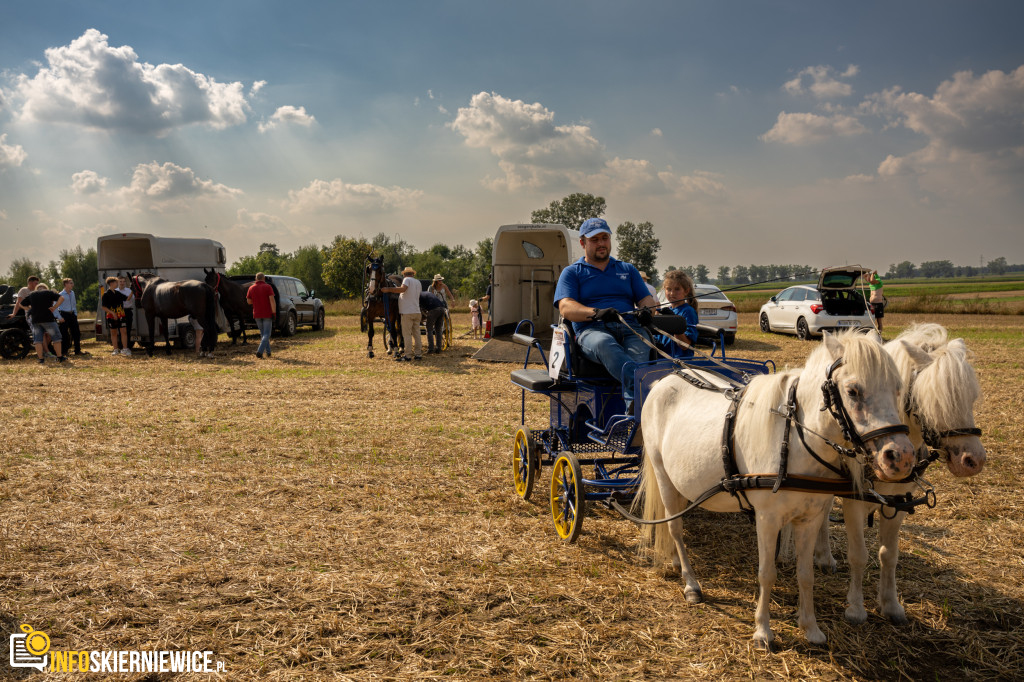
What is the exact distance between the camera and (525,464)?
17.4ft

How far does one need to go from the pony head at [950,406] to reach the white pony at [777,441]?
0.33 m

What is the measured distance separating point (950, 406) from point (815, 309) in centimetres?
1618

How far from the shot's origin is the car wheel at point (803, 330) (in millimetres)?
17953

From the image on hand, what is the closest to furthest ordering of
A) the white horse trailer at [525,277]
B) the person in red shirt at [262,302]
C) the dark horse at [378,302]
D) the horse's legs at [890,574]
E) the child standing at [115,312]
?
1. the horse's legs at [890,574]
2. the white horse trailer at [525,277]
3. the person in red shirt at [262,302]
4. the dark horse at [378,302]
5. the child standing at [115,312]

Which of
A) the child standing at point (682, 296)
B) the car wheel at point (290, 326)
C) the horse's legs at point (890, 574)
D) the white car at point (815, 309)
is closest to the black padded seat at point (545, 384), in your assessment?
the child standing at point (682, 296)

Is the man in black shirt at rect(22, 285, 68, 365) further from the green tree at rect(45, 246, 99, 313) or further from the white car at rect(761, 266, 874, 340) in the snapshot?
the green tree at rect(45, 246, 99, 313)

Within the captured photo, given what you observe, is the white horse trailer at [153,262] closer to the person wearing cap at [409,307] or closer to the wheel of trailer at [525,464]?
the person wearing cap at [409,307]

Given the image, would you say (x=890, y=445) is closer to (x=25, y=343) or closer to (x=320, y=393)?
(x=320, y=393)

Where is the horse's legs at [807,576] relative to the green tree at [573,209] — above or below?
below

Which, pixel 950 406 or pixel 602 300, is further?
pixel 602 300

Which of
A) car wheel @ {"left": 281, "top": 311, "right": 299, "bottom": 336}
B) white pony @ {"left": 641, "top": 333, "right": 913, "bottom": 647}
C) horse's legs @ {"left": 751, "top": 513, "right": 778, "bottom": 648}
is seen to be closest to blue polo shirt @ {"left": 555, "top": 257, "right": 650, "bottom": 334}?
white pony @ {"left": 641, "top": 333, "right": 913, "bottom": 647}

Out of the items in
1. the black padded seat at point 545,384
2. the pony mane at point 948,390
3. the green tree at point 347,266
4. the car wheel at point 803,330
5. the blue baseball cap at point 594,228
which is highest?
the green tree at point 347,266

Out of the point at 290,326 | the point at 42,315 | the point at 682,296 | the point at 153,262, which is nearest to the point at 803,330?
the point at 682,296

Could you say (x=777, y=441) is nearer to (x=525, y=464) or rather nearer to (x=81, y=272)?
(x=525, y=464)
